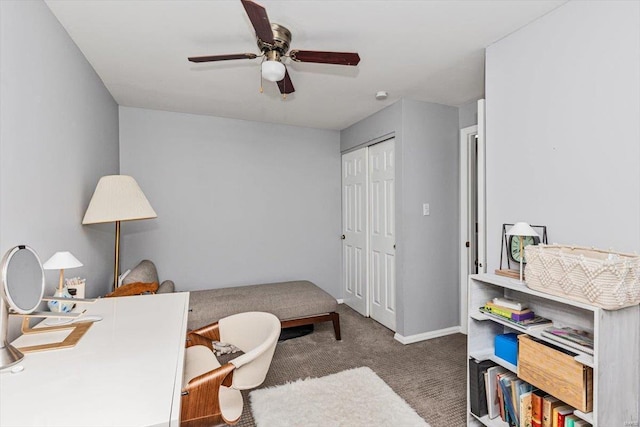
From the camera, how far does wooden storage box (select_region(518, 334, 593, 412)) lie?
1336 millimetres

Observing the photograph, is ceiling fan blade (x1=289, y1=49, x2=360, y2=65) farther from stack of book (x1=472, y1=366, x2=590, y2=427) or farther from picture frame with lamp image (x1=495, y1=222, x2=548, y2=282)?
stack of book (x1=472, y1=366, x2=590, y2=427)

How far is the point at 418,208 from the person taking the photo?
3.23 meters

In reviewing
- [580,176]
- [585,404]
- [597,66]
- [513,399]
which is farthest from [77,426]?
[597,66]

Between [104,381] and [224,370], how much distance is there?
0.46 m

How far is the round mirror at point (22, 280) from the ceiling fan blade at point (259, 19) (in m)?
1.21

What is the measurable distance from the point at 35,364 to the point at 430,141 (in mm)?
3259

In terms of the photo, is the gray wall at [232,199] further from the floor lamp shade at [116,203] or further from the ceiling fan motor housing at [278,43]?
the ceiling fan motor housing at [278,43]

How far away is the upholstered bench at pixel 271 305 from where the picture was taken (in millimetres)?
2951

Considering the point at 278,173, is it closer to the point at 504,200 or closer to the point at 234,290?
the point at 234,290

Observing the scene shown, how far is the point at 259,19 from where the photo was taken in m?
1.37

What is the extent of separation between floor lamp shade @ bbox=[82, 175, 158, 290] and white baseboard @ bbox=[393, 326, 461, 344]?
2.51 m

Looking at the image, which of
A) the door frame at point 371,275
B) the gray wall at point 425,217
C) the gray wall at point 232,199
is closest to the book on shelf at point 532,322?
the gray wall at point 425,217

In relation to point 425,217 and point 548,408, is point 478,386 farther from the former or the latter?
point 425,217

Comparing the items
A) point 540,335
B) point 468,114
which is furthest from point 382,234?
point 540,335
